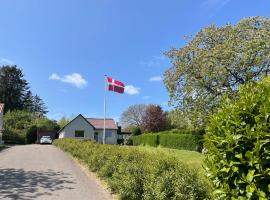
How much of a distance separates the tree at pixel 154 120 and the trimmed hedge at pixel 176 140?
16445mm

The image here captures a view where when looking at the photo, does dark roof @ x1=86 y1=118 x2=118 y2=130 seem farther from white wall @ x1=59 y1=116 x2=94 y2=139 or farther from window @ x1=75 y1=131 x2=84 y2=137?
window @ x1=75 y1=131 x2=84 y2=137

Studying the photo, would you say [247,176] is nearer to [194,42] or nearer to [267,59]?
[267,59]

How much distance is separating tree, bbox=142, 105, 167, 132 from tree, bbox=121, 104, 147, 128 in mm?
20335

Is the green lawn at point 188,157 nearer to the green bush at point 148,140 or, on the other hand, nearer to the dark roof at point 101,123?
the green bush at point 148,140

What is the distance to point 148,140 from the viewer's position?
5284 cm

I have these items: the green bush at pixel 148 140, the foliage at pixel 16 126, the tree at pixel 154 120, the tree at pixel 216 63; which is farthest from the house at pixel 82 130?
the tree at pixel 216 63

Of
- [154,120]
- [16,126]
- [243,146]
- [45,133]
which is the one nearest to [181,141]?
[154,120]

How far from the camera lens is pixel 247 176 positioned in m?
3.96

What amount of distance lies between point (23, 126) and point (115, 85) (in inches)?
1879

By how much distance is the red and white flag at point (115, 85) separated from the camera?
3394 cm

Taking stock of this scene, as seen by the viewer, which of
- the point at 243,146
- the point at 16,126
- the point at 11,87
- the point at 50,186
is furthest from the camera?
the point at 11,87

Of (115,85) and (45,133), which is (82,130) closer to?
(45,133)

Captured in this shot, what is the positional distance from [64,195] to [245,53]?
2101 cm

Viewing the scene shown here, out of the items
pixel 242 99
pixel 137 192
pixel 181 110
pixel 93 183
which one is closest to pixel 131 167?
pixel 137 192
